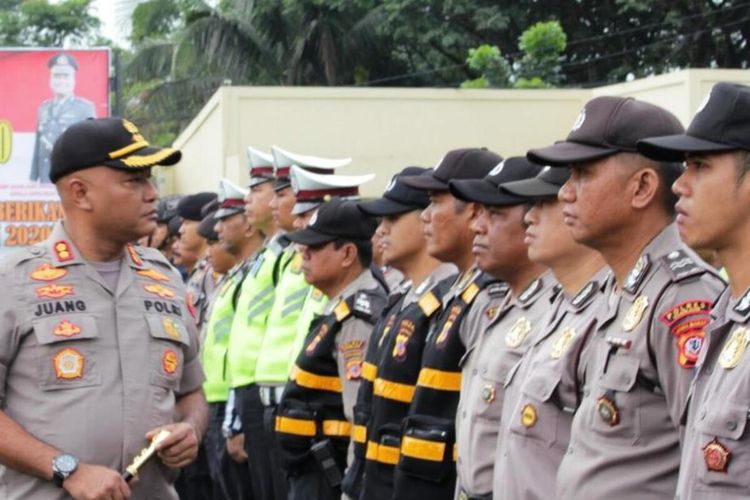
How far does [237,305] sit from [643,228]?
555 cm

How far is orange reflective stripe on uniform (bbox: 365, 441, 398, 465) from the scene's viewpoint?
6.78 metres

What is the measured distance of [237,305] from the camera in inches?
402

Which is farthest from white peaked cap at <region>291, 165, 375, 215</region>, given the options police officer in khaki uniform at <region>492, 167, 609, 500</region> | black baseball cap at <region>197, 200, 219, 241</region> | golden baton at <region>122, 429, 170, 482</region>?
golden baton at <region>122, 429, 170, 482</region>

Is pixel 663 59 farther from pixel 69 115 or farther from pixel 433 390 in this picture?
pixel 433 390

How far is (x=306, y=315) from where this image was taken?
9047 millimetres

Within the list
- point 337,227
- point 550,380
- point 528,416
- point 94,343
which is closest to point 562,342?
point 550,380

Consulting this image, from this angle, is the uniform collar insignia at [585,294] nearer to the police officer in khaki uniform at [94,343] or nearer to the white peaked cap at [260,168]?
the police officer in khaki uniform at [94,343]

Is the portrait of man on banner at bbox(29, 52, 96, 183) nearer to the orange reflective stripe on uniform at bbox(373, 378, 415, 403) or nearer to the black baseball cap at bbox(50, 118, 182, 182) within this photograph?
the orange reflective stripe on uniform at bbox(373, 378, 415, 403)

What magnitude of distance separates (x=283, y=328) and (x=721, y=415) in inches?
214

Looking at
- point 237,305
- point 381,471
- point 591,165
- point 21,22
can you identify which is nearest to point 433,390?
point 381,471

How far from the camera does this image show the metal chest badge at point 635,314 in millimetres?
4672

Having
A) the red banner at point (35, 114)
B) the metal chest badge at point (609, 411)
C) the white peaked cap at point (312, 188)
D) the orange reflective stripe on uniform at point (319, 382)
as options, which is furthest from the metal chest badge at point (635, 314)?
the red banner at point (35, 114)

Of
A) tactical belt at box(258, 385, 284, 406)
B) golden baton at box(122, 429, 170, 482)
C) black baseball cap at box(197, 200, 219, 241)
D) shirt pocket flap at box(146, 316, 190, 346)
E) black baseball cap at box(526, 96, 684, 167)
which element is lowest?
tactical belt at box(258, 385, 284, 406)

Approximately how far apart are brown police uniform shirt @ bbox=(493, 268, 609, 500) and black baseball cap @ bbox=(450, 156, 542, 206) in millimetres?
864
